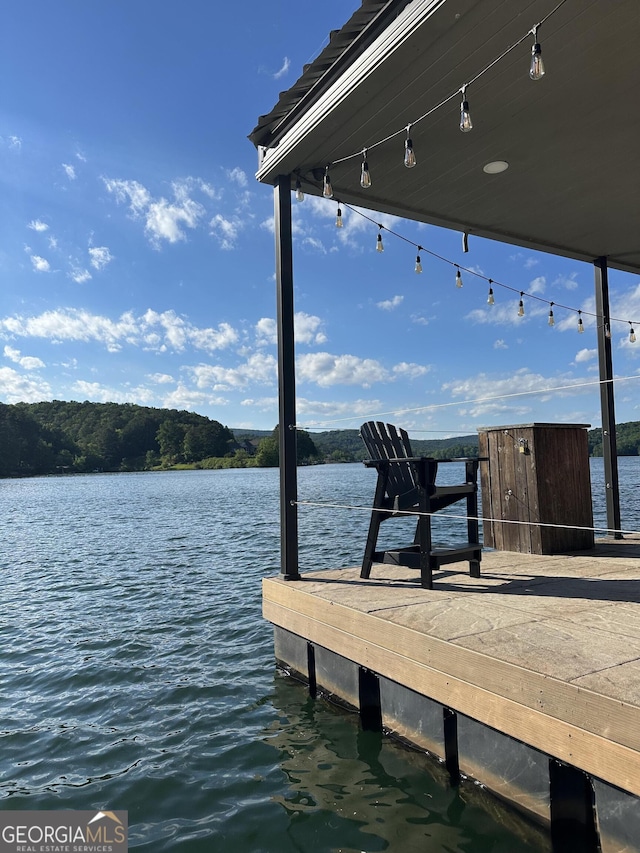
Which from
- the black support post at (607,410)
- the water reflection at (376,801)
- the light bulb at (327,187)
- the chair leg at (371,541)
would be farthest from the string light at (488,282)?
the water reflection at (376,801)

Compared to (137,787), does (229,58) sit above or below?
above

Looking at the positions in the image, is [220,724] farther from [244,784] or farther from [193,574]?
[193,574]

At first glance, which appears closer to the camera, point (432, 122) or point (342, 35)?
point (342, 35)

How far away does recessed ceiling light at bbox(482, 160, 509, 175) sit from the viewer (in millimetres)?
3475

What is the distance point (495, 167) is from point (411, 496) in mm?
2112

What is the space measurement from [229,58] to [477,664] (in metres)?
8.90

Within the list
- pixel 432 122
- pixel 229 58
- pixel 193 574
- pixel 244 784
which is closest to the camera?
pixel 244 784

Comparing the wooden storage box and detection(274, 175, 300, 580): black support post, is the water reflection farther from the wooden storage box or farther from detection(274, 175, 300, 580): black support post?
the wooden storage box

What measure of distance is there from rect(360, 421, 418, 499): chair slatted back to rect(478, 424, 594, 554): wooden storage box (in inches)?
39.7

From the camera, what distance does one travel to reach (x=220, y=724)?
315 cm

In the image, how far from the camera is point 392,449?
3.44 meters

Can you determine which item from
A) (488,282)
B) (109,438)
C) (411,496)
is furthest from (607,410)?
(109,438)

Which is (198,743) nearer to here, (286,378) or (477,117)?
(286,378)

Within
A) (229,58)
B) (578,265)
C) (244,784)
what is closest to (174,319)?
(229,58)
